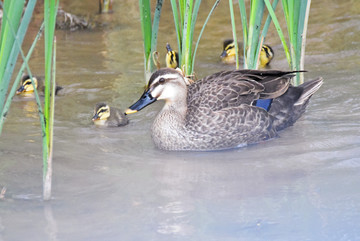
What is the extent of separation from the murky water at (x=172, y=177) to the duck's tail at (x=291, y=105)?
75mm

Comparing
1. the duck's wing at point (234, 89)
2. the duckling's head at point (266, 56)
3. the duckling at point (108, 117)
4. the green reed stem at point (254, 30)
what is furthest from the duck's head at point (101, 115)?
the duckling's head at point (266, 56)

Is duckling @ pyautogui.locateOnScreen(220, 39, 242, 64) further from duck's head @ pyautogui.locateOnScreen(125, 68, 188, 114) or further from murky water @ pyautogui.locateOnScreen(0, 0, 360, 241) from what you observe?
duck's head @ pyautogui.locateOnScreen(125, 68, 188, 114)

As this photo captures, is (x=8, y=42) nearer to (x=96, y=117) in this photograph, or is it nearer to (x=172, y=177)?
(x=172, y=177)

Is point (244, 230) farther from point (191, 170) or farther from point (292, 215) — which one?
point (191, 170)

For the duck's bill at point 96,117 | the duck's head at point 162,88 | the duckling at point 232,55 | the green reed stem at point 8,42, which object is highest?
the green reed stem at point 8,42

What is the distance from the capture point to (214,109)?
4.20 meters

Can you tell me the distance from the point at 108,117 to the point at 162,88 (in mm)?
561

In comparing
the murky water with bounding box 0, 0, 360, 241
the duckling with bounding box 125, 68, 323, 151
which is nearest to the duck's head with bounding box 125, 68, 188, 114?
the duckling with bounding box 125, 68, 323, 151

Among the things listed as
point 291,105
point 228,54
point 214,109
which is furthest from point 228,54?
point 214,109

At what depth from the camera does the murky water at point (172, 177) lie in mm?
2910

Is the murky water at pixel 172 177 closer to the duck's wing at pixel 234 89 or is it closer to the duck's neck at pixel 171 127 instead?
the duck's neck at pixel 171 127

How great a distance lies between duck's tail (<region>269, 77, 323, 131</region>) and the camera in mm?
4418

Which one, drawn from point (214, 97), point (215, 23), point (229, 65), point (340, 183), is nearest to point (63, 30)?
point (215, 23)

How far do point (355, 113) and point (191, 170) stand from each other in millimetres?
1439
